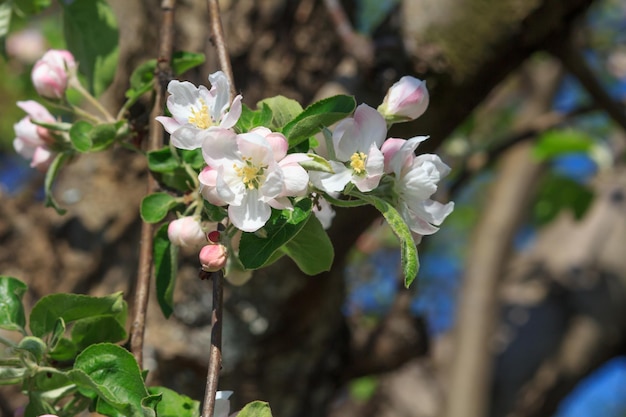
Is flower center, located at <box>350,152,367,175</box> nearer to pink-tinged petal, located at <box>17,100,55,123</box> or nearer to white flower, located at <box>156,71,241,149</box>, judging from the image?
white flower, located at <box>156,71,241,149</box>

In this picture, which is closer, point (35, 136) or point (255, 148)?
point (255, 148)

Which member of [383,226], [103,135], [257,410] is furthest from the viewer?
[383,226]

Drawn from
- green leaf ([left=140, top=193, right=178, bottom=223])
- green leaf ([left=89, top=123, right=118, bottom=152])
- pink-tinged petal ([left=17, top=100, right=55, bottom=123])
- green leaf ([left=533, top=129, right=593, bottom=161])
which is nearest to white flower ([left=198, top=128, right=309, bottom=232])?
green leaf ([left=140, top=193, right=178, bottom=223])

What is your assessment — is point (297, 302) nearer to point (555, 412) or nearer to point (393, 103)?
point (393, 103)

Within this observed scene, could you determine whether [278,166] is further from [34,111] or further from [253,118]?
[34,111]

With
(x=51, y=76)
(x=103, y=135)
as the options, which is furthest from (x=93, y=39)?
(x=103, y=135)

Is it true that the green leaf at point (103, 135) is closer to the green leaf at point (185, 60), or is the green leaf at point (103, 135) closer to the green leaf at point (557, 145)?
the green leaf at point (185, 60)

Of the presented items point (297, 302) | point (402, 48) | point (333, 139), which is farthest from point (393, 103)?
point (297, 302)
